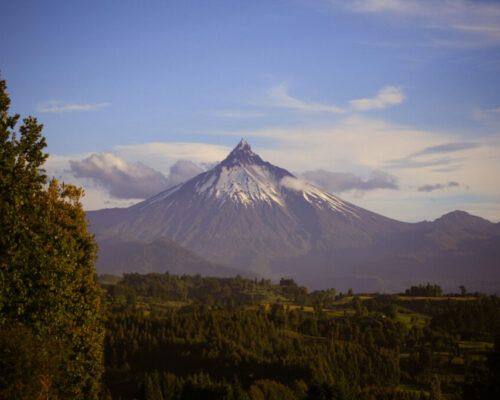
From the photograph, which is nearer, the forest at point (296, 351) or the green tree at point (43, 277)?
the green tree at point (43, 277)

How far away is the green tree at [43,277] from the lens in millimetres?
23844

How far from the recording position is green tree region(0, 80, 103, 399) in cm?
2384

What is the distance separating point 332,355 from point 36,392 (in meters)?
123

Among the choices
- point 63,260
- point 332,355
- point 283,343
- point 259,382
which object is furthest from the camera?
point 283,343

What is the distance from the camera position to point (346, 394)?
4244 centimetres

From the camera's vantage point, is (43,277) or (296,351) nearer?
(43,277)

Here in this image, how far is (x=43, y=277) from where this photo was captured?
24953mm

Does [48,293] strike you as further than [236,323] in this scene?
No

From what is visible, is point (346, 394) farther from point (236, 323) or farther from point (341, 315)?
point (341, 315)

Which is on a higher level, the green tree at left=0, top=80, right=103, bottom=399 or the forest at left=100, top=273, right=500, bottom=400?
the green tree at left=0, top=80, right=103, bottom=399

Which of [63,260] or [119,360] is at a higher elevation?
[63,260]

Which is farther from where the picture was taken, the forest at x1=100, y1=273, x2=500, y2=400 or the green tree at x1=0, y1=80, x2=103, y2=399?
the forest at x1=100, y1=273, x2=500, y2=400

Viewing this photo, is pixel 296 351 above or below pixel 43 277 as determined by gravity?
below

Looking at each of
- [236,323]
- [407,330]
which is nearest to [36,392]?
[236,323]
